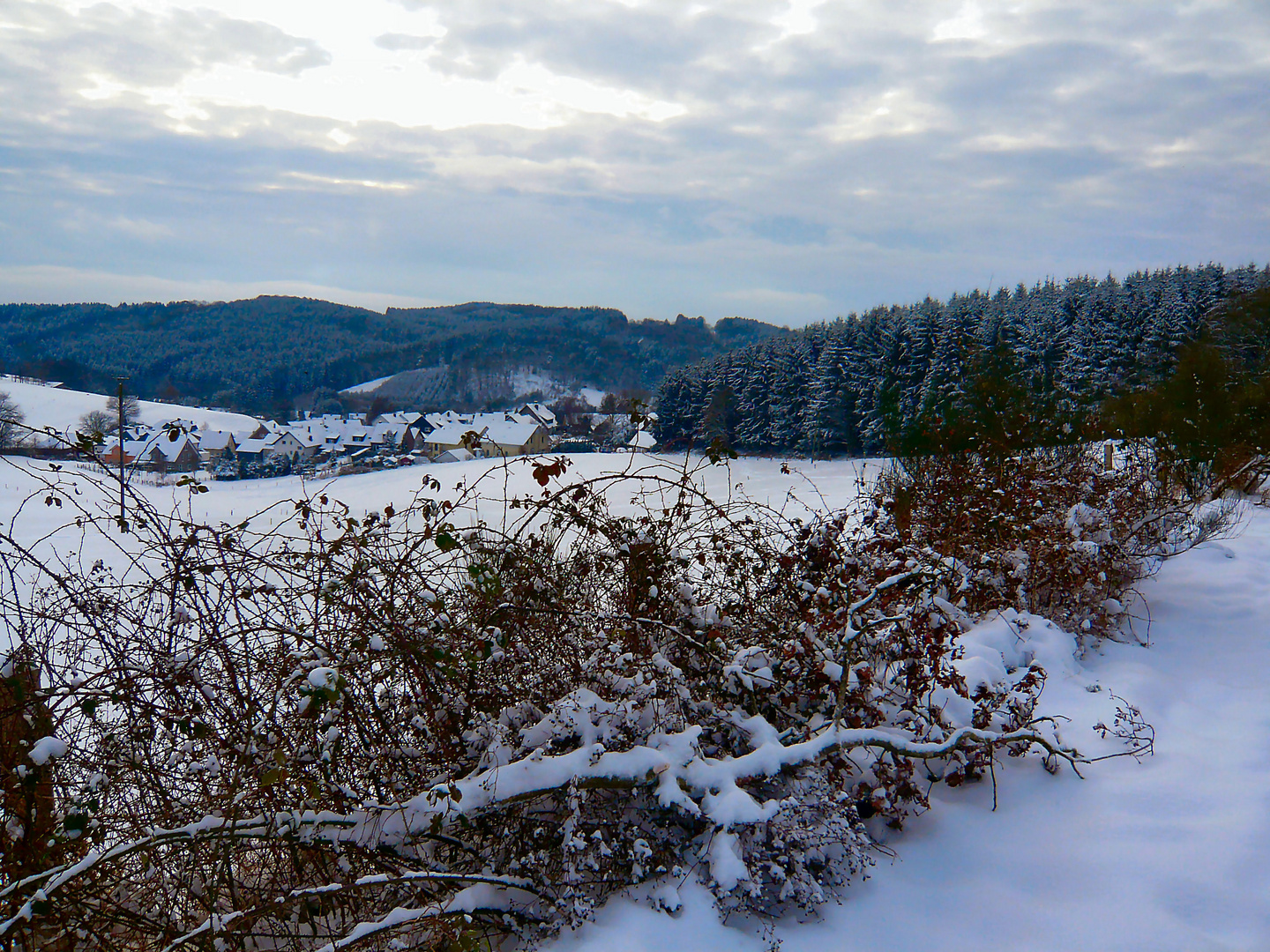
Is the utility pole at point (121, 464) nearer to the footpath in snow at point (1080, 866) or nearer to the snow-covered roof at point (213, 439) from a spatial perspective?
the footpath in snow at point (1080, 866)

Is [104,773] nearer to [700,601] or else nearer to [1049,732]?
[700,601]

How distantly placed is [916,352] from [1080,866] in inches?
1346

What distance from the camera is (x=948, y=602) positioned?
4297 mm

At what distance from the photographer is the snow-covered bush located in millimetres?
2252

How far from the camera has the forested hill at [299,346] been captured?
109 meters

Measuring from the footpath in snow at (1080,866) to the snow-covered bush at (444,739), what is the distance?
13 cm

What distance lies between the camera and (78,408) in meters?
64.2

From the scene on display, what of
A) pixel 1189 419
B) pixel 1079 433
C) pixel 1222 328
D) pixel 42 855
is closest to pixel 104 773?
pixel 42 855

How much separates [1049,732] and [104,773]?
12.6 feet

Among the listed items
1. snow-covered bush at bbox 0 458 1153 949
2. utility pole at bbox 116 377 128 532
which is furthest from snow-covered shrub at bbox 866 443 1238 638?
utility pole at bbox 116 377 128 532

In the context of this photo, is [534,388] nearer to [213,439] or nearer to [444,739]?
[213,439]

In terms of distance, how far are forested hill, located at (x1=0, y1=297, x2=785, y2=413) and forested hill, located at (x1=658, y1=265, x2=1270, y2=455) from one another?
205 ft

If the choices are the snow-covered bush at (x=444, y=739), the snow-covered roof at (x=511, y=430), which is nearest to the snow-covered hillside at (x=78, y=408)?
the snow-covered roof at (x=511, y=430)

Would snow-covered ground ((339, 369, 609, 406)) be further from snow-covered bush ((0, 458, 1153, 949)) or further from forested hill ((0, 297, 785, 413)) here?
snow-covered bush ((0, 458, 1153, 949))
